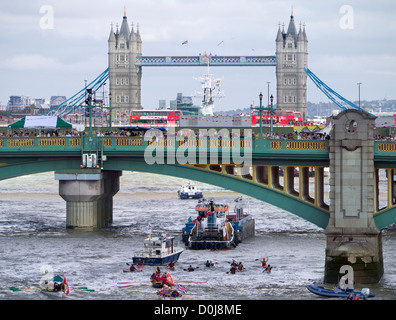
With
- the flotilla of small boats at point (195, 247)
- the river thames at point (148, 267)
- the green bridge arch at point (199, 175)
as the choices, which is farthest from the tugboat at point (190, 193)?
the green bridge arch at point (199, 175)

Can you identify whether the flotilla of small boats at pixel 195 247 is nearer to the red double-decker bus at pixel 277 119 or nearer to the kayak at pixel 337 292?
the kayak at pixel 337 292

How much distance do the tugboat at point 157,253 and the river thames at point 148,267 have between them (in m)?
0.75

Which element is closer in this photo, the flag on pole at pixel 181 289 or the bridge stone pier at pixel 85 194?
the flag on pole at pixel 181 289

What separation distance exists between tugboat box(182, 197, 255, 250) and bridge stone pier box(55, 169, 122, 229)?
7535mm

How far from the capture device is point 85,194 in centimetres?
7600

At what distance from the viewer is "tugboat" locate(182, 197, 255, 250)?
72500 millimetres

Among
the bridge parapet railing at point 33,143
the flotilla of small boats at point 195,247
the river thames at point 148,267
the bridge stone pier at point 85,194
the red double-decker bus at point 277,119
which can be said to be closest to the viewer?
the flotilla of small boats at point 195,247

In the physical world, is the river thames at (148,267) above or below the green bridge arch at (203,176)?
below

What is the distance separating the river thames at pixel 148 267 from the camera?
2255 inches

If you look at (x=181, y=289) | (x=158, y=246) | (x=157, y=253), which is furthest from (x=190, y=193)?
(x=181, y=289)

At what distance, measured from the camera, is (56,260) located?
219 feet

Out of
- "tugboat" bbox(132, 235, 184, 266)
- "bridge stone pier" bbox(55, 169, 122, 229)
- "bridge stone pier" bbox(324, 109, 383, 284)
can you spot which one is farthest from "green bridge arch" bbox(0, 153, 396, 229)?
"tugboat" bbox(132, 235, 184, 266)
